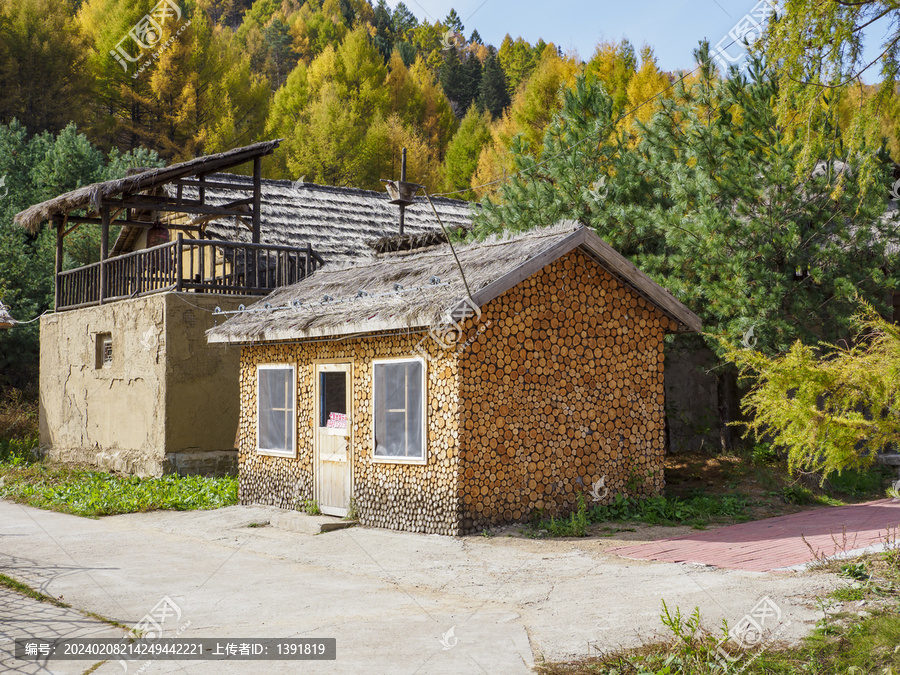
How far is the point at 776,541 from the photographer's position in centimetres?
854

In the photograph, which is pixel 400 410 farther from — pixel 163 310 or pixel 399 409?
pixel 163 310

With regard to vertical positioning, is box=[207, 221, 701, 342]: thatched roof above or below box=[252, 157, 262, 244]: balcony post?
below

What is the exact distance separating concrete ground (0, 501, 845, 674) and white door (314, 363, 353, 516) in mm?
814

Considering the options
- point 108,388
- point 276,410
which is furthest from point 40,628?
point 108,388

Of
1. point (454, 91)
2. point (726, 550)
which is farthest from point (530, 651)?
point (454, 91)

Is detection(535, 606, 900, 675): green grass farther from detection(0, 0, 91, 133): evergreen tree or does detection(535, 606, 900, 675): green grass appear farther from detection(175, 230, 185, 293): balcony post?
detection(0, 0, 91, 133): evergreen tree

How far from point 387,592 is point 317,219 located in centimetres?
1350

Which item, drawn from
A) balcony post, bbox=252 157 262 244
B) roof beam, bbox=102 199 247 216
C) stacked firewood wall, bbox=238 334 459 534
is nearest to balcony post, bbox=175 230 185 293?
roof beam, bbox=102 199 247 216

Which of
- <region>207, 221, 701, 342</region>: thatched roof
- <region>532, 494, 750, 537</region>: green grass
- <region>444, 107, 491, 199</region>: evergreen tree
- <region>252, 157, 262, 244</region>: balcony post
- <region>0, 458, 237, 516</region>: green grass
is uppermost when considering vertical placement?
<region>444, 107, 491, 199</region>: evergreen tree

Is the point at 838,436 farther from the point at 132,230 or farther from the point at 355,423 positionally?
the point at 132,230

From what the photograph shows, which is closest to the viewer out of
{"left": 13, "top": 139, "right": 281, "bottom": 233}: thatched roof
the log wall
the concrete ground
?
the concrete ground

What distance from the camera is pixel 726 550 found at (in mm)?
8094

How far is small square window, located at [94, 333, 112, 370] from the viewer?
15961mm

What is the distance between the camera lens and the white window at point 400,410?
9391 millimetres
